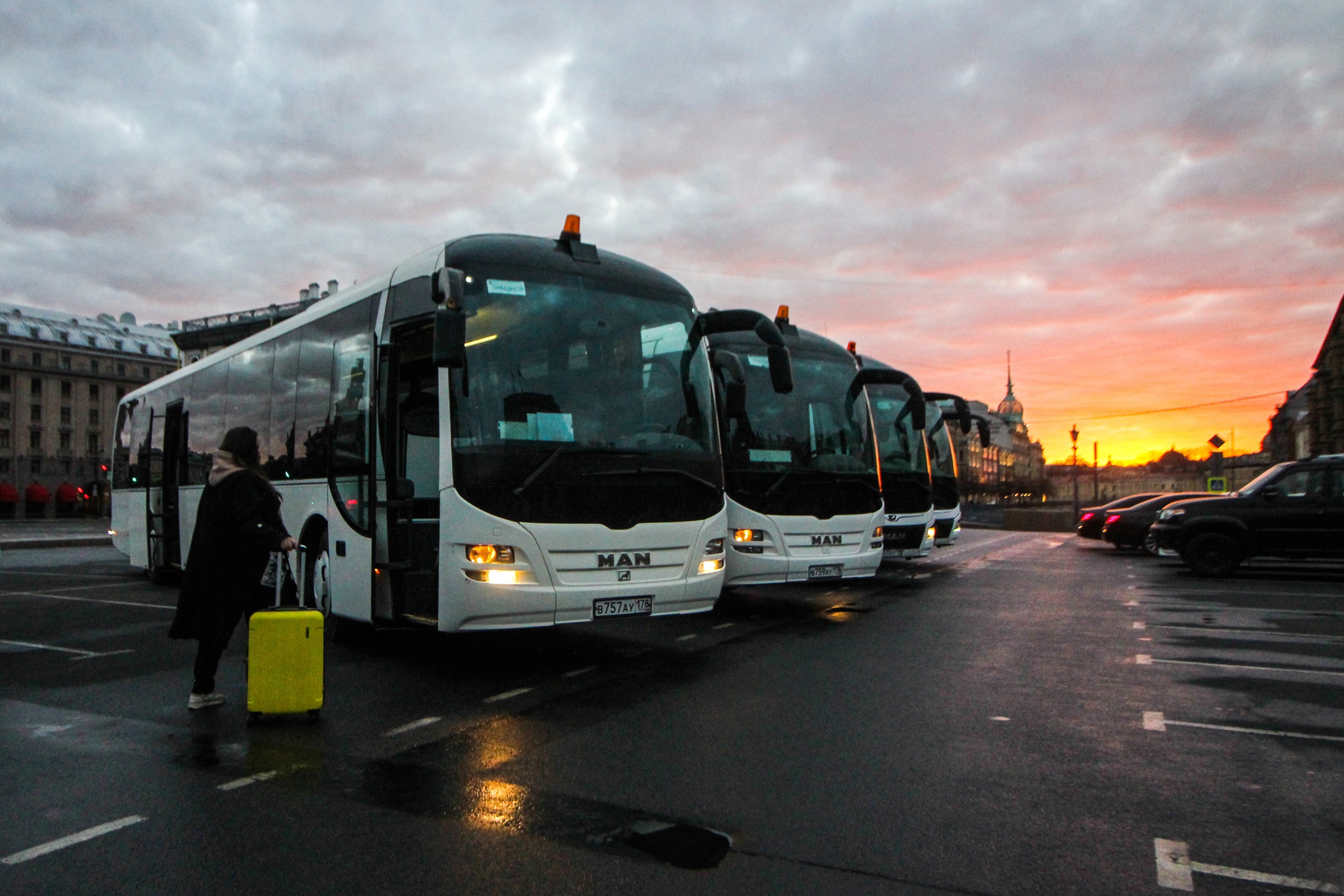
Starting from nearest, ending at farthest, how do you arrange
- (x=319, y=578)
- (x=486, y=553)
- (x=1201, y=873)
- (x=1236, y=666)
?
(x=1201, y=873) < (x=486, y=553) < (x=1236, y=666) < (x=319, y=578)

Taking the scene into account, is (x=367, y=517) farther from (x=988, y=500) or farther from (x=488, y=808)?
(x=988, y=500)

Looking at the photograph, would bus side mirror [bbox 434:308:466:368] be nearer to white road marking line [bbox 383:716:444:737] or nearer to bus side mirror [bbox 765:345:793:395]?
white road marking line [bbox 383:716:444:737]

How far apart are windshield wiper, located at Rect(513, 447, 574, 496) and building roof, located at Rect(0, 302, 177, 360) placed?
9408 centimetres

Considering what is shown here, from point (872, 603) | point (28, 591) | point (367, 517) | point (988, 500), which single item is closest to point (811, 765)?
point (367, 517)

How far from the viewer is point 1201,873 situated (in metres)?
3.82

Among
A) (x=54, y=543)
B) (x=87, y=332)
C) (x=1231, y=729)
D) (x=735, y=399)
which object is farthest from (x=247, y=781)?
A: (x=87, y=332)

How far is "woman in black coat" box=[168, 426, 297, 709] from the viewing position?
254 inches

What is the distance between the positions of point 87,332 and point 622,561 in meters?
105

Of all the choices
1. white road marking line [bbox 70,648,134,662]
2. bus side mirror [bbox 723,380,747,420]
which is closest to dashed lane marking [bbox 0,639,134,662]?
white road marking line [bbox 70,648,134,662]

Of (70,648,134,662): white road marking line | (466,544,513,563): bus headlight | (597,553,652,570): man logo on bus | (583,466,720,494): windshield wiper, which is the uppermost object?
(583,466,720,494): windshield wiper

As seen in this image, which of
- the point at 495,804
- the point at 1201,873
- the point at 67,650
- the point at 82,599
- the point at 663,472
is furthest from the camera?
the point at 82,599

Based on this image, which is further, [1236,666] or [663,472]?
[1236,666]

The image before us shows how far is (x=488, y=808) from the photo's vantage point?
4.55 m

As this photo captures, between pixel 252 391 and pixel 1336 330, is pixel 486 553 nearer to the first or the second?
pixel 252 391
